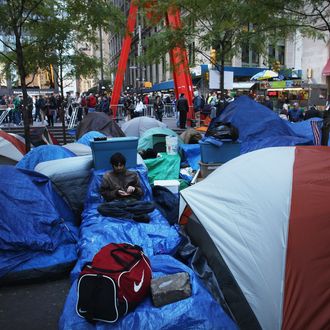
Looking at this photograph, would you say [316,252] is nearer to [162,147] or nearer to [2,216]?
[2,216]

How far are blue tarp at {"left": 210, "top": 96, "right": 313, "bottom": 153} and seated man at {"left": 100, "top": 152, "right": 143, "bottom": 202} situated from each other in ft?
13.0

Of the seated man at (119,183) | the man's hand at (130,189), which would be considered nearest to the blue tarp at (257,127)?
the seated man at (119,183)

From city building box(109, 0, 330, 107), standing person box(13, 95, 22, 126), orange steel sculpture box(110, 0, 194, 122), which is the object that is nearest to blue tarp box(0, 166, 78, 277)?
orange steel sculpture box(110, 0, 194, 122)

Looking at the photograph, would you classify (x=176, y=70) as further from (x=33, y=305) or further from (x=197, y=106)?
(x=33, y=305)

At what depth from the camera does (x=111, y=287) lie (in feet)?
11.2

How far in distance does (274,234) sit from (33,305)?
9.03 ft

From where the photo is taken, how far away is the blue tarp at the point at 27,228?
15.8ft

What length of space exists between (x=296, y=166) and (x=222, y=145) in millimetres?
4100

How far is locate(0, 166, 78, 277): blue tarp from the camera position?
190 inches

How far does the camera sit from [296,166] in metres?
3.72

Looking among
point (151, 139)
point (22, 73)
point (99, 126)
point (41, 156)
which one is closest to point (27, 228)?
point (41, 156)

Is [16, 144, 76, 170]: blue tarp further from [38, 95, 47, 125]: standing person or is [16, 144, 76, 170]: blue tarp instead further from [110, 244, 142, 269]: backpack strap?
[38, 95, 47, 125]: standing person

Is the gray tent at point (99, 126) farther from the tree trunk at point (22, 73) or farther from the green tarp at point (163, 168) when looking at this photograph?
the green tarp at point (163, 168)

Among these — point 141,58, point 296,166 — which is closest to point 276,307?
point 296,166
